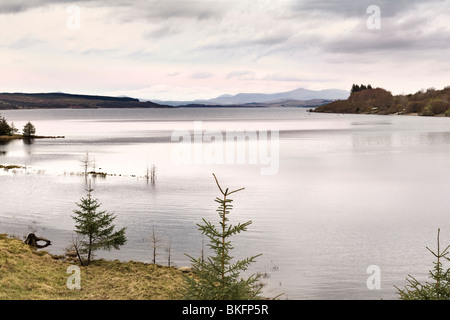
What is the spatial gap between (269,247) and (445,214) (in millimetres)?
23609

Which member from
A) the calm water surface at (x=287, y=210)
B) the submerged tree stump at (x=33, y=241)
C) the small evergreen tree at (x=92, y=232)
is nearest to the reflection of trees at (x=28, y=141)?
the calm water surface at (x=287, y=210)

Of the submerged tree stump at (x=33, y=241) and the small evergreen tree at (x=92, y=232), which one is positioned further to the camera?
the submerged tree stump at (x=33, y=241)

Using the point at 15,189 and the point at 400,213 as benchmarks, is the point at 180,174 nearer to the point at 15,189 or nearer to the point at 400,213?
the point at 15,189

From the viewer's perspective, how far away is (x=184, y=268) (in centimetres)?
3012

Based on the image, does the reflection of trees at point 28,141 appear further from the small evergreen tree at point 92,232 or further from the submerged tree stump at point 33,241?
the small evergreen tree at point 92,232

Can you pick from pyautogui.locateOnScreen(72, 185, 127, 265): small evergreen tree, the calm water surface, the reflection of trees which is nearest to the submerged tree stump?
the calm water surface

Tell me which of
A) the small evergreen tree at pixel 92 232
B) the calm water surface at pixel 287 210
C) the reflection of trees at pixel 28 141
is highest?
the reflection of trees at pixel 28 141

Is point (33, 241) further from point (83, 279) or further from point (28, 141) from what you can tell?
point (28, 141)

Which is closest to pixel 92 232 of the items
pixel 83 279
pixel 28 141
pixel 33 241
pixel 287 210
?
pixel 83 279

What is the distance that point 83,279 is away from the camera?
1022 inches

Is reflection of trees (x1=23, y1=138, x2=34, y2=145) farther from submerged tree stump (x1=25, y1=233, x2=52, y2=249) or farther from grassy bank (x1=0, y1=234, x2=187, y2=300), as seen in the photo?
grassy bank (x1=0, y1=234, x2=187, y2=300)

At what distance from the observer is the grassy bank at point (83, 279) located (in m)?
22.8

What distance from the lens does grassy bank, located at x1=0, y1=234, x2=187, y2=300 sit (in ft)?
74.6

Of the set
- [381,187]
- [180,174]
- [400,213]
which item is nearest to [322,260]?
[400,213]
